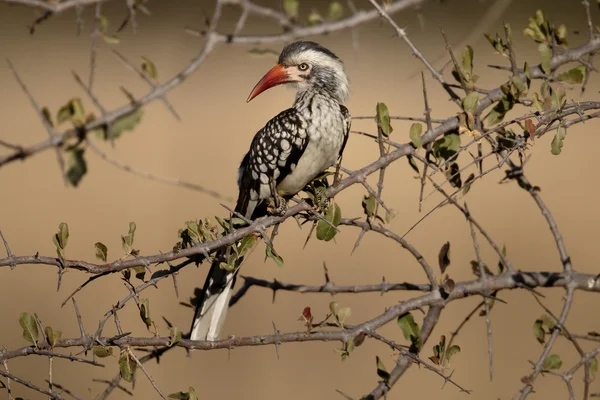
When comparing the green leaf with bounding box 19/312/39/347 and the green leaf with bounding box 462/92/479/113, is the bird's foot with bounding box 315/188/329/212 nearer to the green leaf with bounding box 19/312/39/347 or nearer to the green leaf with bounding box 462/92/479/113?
the green leaf with bounding box 462/92/479/113

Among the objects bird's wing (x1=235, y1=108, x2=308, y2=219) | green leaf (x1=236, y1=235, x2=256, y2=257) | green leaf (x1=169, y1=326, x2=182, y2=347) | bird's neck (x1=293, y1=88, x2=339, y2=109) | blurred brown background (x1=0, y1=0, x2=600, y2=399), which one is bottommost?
green leaf (x1=169, y1=326, x2=182, y2=347)

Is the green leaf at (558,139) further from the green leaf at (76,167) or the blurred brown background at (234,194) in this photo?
the blurred brown background at (234,194)

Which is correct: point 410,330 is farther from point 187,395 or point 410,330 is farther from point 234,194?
point 234,194

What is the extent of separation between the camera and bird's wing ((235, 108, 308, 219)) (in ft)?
9.27

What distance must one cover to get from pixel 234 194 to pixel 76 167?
19.3ft

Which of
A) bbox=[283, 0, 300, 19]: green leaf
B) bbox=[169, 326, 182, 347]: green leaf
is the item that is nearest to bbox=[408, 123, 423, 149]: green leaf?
bbox=[283, 0, 300, 19]: green leaf

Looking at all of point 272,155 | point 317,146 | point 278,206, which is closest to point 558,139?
point 278,206

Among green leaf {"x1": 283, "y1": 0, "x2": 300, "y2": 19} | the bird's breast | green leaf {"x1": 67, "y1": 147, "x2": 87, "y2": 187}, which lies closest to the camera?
green leaf {"x1": 67, "y1": 147, "x2": 87, "y2": 187}

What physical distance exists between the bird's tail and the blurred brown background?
1.79 metres

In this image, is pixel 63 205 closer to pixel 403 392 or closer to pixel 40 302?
pixel 40 302

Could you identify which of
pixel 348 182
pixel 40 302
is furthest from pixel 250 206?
pixel 40 302

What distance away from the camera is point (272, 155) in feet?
9.34

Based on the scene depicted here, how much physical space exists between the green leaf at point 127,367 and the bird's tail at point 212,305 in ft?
2.10

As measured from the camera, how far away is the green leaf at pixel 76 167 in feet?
3.84
